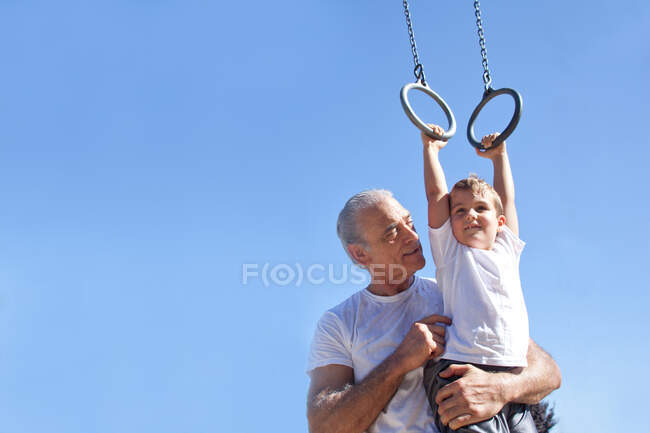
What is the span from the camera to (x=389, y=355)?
4.03 metres

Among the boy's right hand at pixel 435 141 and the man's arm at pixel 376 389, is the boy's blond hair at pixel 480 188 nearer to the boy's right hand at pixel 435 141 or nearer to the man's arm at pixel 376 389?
the boy's right hand at pixel 435 141

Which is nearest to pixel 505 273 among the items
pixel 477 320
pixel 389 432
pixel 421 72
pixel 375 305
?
pixel 477 320

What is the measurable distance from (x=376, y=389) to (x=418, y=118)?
185 cm

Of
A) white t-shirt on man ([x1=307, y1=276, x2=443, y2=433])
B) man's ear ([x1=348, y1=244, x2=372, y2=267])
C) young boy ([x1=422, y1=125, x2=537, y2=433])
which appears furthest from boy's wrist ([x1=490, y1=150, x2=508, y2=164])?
man's ear ([x1=348, y1=244, x2=372, y2=267])

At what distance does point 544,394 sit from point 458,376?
25.4 inches

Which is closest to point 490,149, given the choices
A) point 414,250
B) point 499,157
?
point 499,157

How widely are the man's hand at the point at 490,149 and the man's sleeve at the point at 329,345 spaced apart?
1573 mm

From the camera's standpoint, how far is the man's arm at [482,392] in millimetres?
3621

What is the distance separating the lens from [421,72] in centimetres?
495

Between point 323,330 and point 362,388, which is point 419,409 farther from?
point 323,330

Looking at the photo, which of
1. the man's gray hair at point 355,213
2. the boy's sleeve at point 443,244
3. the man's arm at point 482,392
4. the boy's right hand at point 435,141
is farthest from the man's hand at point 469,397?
the boy's right hand at point 435,141

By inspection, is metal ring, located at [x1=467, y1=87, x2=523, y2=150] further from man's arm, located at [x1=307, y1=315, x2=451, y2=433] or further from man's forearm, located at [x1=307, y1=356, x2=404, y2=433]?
man's forearm, located at [x1=307, y1=356, x2=404, y2=433]

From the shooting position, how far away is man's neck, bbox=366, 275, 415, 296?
4.52m

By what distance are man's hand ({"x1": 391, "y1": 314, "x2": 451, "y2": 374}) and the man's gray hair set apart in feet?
3.14
